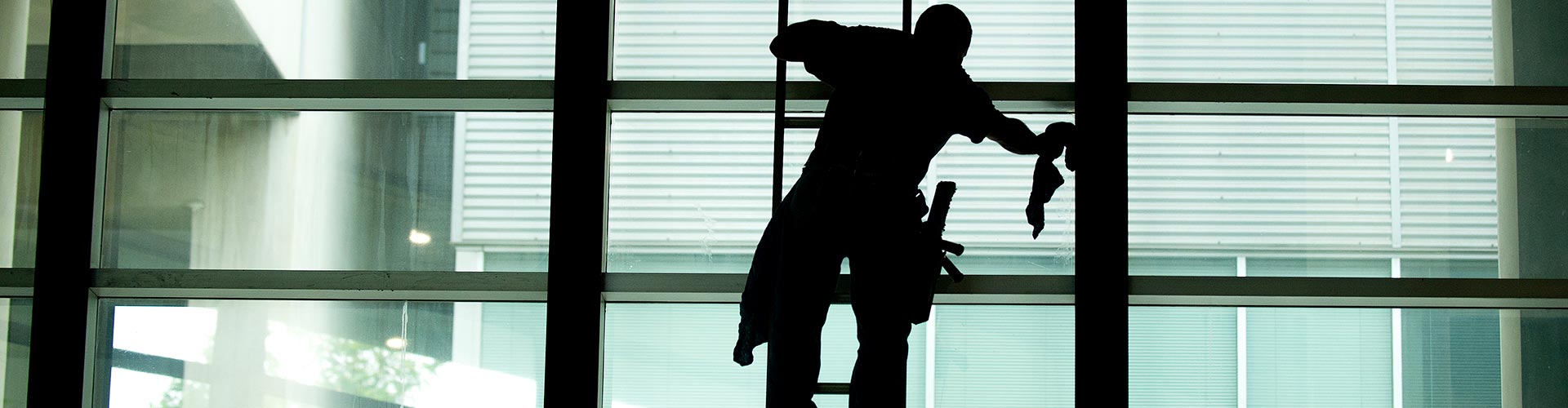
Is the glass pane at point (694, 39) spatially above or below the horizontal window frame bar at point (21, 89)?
above

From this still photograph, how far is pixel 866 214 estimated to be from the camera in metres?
3.20

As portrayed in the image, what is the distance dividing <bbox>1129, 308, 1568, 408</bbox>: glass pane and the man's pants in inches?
55.8

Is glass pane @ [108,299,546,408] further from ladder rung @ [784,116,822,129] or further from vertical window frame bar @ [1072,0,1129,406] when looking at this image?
vertical window frame bar @ [1072,0,1129,406]

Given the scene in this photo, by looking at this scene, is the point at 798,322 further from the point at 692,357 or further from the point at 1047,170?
the point at 692,357

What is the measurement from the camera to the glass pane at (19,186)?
458cm

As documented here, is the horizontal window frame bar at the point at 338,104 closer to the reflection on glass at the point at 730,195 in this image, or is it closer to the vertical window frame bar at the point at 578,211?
the vertical window frame bar at the point at 578,211

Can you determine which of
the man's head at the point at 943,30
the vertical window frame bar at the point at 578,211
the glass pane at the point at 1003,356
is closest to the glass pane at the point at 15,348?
the vertical window frame bar at the point at 578,211

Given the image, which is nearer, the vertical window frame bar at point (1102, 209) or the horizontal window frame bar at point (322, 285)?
the vertical window frame bar at point (1102, 209)

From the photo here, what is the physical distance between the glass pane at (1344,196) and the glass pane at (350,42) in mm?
2280

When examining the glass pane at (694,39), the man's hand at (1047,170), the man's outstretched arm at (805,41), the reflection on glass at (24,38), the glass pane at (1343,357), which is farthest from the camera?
the reflection on glass at (24,38)

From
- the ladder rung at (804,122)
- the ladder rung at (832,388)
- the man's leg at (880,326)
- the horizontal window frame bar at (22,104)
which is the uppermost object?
the horizontal window frame bar at (22,104)

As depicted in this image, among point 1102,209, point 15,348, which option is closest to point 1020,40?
point 1102,209

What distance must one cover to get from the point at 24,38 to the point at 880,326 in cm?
358

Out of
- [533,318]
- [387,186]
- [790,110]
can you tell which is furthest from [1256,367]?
[387,186]
